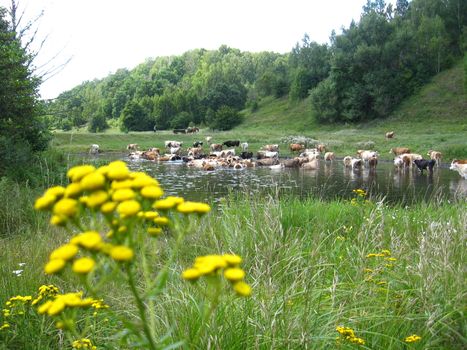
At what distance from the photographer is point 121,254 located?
108 centimetres

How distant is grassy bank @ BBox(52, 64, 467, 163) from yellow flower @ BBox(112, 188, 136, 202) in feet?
105

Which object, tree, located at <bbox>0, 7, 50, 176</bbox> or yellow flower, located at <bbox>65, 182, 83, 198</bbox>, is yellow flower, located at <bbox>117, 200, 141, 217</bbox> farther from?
tree, located at <bbox>0, 7, 50, 176</bbox>

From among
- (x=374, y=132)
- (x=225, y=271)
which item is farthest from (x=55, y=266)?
(x=374, y=132)

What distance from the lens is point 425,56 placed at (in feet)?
206

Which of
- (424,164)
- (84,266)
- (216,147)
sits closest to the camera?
(84,266)

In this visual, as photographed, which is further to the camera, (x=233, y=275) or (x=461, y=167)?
(x=461, y=167)

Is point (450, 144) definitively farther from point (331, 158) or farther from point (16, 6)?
point (16, 6)

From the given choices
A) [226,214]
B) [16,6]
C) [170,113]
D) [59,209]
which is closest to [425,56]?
[170,113]

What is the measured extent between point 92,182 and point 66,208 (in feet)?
0.30

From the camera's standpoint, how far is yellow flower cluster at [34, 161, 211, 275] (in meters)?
1.10

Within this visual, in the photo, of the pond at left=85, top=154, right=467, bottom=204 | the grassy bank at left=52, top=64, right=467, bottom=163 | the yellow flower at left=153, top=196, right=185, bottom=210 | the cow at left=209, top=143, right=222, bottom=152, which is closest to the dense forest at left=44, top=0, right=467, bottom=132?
the grassy bank at left=52, top=64, right=467, bottom=163

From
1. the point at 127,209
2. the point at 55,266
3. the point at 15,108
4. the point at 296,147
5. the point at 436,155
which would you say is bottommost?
the point at 436,155

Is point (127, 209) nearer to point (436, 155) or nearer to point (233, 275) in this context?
point (233, 275)

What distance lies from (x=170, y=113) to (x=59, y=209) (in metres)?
89.3
